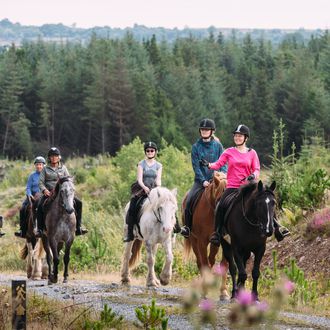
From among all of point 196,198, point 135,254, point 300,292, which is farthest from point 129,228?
point 300,292

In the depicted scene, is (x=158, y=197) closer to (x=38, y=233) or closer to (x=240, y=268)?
(x=240, y=268)

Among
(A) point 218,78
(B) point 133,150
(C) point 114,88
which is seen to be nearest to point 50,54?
(A) point 218,78

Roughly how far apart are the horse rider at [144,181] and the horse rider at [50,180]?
152 centimetres

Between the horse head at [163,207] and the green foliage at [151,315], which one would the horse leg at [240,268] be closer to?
the green foliage at [151,315]

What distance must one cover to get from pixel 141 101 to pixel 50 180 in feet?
284

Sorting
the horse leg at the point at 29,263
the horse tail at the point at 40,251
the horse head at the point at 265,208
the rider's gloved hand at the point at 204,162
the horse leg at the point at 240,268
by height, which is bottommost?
the horse leg at the point at 29,263

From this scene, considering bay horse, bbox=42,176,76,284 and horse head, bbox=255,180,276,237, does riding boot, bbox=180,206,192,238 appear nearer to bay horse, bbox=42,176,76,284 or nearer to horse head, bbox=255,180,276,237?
horse head, bbox=255,180,276,237

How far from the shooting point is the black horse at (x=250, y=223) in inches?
542

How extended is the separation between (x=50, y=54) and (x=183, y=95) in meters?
35.3

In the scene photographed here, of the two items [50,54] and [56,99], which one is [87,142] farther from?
[50,54]

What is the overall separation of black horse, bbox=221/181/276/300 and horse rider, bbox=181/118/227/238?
1574 mm

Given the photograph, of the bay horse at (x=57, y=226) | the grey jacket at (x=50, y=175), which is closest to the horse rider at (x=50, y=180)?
the grey jacket at (x=50, y=175)

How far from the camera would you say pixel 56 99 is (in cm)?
11431

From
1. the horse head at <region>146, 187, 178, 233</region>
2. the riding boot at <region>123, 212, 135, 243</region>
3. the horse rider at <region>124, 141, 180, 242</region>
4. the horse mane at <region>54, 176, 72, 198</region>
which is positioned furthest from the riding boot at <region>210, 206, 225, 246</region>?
the horse mane at <region>54, 176, 72, 198</region>
